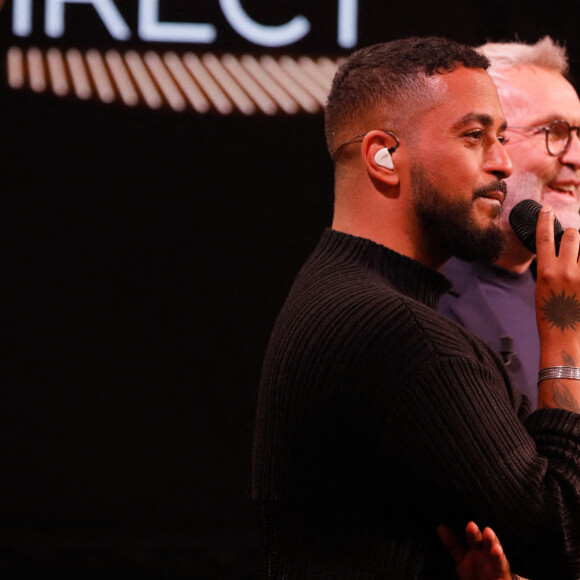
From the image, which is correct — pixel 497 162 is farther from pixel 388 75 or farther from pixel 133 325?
pixel 133 325

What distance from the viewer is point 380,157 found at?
1263mm

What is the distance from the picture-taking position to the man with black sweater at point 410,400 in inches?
38.9

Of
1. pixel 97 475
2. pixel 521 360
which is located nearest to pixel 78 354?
pixel 97 475

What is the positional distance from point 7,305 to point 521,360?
1.42 metres

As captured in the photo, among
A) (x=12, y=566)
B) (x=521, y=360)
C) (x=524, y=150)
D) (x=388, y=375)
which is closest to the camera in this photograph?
(x=388, y=375)

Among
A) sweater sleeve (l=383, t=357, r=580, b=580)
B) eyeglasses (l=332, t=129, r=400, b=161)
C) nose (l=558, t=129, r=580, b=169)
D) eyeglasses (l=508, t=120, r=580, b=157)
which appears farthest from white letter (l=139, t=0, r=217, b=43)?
sweater sleeve (l=383, t=357, r=580, b=580)

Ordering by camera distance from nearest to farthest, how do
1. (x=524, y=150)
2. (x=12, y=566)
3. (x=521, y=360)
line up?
(x=521, y=360)
(x=524, y=150)
(x=12, y=566)

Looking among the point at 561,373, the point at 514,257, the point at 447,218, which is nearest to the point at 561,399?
the point at 561,373

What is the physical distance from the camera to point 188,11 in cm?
235

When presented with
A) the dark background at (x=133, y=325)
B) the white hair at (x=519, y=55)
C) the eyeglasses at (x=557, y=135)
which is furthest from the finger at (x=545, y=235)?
the dark background at (x=133, y=325)

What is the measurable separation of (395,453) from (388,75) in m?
0.63

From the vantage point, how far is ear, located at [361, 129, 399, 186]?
1.26 meters

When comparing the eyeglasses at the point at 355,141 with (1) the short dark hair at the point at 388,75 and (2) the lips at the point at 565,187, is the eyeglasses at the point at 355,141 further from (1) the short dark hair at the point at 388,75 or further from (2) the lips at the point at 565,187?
(2) the lips at the point at 565,187

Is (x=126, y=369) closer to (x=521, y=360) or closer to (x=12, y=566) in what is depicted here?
(x=12, y=566)
